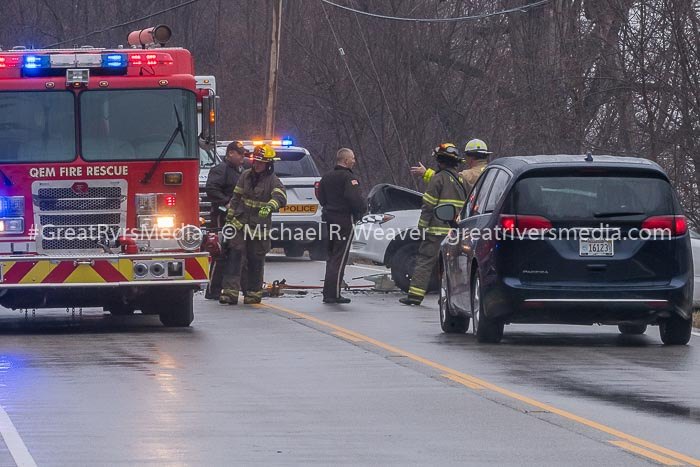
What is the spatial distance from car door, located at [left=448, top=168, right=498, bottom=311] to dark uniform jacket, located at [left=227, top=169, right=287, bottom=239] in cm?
354

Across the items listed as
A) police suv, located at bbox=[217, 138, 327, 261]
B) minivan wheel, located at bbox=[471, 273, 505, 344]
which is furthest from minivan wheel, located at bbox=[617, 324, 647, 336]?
police suv, located at bbox=[217, 138, 327, 261]

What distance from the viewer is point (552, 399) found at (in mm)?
10133

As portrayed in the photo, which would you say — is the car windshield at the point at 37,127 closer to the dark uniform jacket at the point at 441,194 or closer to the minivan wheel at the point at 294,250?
the dark uniform jacket at the point at 441,194

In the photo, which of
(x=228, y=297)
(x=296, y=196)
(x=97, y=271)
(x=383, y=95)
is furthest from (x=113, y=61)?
(x=383, y=95)

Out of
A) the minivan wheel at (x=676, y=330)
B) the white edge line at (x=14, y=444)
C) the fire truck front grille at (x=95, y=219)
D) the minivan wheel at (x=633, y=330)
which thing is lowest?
the minivan wheel at (x=633, y=330)

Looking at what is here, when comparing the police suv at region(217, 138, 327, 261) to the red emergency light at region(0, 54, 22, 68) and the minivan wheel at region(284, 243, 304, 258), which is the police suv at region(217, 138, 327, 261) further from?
the red emergency light at region(0, 54, 22, 68)

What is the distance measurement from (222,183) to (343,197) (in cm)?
156

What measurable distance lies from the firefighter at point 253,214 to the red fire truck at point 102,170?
2.63m

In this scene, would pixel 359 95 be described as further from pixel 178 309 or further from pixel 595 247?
pixel 595 247

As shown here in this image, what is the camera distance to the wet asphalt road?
8.20 metres

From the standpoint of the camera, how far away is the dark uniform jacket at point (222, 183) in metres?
19.0

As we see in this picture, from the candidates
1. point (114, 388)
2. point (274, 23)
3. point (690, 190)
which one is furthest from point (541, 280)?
point (274, 23)

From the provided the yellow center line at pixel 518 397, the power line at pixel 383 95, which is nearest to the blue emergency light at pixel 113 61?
the yellow center line at pixel 518 397

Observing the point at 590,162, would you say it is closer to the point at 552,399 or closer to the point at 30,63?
the point at 552,399
